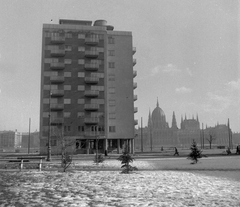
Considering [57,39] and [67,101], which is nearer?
[67,101]

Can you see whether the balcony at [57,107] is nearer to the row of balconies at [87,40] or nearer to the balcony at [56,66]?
the balcony at [56,66]

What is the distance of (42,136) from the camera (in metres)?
59.3

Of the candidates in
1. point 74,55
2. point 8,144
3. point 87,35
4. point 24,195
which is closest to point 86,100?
point 74,55

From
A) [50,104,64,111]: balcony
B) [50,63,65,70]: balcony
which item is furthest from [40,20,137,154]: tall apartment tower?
[50,104,64,111]: balcony

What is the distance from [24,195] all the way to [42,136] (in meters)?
52.0

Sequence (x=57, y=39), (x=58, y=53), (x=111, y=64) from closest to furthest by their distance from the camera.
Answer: (x=58, y=53), (x=57, y=39), (x=111, y=64)

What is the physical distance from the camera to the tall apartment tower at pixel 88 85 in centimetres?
6188

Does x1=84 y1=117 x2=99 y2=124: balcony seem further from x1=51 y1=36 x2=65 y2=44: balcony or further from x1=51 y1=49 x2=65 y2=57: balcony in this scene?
x1=51 y1=36 x2=65 y2=44: balcony

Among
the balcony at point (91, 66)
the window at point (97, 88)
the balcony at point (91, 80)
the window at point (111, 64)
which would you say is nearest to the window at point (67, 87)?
the balcony at point (91, 80)

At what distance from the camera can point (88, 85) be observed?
64.2 m

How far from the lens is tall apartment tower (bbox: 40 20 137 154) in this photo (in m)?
61.9

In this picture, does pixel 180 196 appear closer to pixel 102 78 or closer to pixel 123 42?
pixel 102 78

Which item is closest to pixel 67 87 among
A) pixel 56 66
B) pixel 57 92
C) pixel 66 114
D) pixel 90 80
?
pixel 57 92

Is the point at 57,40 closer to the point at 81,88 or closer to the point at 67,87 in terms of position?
the point at 67,87
